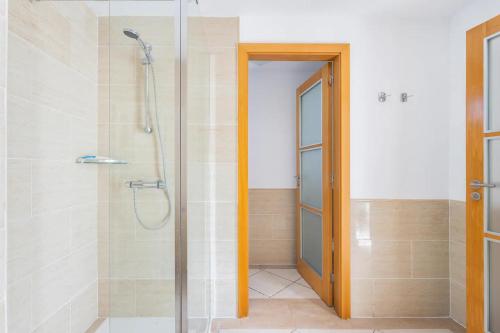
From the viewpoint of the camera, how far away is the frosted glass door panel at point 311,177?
2618mm

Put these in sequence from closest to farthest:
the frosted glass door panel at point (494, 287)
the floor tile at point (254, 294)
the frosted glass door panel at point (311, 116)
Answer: the frosted glass door panel at point (494, 287)
the floor tile at point (254, 294)
the frosted glass door panel at point (311, 116)

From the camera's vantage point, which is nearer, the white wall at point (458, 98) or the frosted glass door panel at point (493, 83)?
the frosted glass door panel at point (493, 83)

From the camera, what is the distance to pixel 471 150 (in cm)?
187

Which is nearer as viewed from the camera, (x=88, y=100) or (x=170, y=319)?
(x=170, y=319)

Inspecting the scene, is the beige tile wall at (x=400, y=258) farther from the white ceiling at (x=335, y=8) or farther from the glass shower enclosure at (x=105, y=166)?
the white ceiling at (x=335, y=8)

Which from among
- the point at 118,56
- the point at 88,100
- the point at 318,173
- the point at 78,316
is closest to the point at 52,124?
the point at 88,100

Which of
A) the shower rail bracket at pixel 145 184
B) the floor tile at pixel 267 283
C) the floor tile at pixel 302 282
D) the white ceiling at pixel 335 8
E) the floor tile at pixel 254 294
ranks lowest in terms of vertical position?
the floor tile at pixel 302 282

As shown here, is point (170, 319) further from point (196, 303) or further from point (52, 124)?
point (52, 124)

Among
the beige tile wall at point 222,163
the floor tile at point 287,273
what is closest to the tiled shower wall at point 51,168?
the beige tile wall at point 222,163

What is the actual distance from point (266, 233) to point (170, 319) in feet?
7.73

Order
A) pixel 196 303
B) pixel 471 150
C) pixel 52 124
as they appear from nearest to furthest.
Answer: pixel 52 124, pixel 196 303, pixel 471 150

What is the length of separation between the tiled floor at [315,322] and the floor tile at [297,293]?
221mm

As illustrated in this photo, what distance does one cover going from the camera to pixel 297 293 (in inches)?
103

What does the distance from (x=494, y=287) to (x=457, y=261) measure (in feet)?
1.25
